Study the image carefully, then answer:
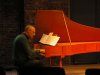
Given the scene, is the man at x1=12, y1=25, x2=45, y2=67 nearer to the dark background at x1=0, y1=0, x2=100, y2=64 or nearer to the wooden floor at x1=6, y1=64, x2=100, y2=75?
the wooden floor at x1=6, y1=64, x2=100, y2=75

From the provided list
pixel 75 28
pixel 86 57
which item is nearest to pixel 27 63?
pixel 75 28

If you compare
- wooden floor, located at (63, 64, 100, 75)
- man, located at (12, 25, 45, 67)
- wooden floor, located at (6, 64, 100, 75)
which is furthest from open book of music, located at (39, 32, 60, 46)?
wooden floor, located at (63, 64, 100, 75)

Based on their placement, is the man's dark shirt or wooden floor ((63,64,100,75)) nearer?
the man's dark shirt

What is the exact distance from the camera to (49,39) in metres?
7.84

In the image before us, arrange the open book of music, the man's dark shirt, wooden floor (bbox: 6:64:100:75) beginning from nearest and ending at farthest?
the man's dark shirt, the open book of music, wooden floor (bbox: 6:64:100:75)

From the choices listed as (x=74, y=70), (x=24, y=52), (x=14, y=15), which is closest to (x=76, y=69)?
(x=74, y=70)

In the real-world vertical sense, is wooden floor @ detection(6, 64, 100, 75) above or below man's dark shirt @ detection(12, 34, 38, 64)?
below

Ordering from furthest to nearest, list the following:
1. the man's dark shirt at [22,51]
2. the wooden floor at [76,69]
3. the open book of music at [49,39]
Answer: the wooden floor at [76,69] < the open book of music at [49,39] < the man's dark shirt at [22,51]

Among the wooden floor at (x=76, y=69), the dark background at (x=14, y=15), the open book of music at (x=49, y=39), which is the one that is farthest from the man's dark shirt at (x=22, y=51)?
the dark background at (x=14, y=15)

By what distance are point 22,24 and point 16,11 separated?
1.31ft

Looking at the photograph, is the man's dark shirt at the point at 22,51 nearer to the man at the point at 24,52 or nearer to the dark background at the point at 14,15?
the man at the point at 24,52

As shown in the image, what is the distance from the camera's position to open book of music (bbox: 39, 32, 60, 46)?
7713 mm

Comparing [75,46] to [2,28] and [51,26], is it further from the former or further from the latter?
[2,28]

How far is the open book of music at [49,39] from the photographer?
Answer: 771cm
